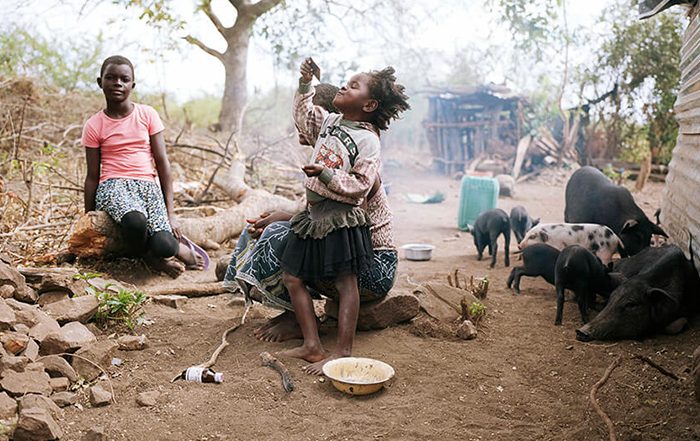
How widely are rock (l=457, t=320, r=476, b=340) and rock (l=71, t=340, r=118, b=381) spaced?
2.04 meters

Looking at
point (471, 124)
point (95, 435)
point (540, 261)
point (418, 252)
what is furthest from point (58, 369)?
→ point (471, 124)

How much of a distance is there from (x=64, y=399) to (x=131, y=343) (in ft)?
2.25

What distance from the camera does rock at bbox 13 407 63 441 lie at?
2408 millimetres

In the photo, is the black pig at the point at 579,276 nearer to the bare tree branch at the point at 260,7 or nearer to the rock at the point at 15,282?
the rock at the point at 15,282

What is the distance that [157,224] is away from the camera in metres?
4.86

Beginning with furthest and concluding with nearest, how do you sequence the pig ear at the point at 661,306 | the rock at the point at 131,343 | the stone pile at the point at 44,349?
the pig ear at the point at 661,306, the rock at the point at 131,343, the stone pile at the point at 44,349

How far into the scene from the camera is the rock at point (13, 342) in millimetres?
2939

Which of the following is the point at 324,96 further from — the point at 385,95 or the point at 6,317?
the point at 6,317

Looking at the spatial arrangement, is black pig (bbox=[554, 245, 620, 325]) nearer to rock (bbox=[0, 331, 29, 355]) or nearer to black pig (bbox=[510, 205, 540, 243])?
black pig (bbox=[510, 205, 540, 243])

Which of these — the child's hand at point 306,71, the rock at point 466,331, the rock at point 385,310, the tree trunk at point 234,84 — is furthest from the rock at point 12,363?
the tree trunk at point 234,84

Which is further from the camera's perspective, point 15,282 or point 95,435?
point 15,282

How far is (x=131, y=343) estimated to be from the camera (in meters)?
3.44

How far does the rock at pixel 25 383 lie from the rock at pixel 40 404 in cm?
8

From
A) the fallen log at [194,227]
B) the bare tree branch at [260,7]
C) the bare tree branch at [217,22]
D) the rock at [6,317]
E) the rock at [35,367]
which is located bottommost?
the rock at [35,367]
